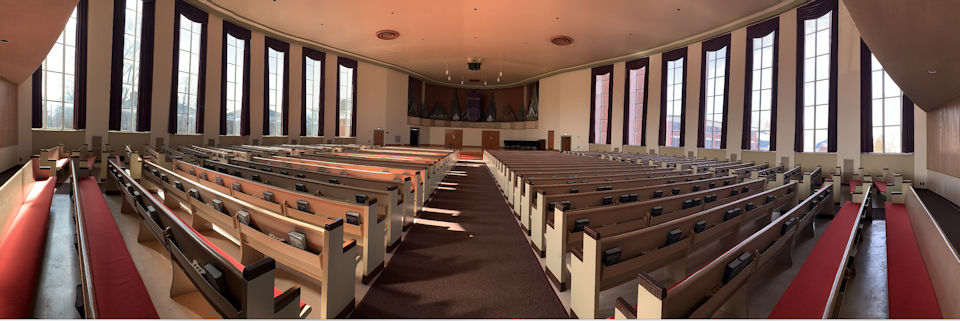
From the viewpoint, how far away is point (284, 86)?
13266 millimetres

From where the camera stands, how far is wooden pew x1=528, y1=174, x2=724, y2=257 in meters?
2.55

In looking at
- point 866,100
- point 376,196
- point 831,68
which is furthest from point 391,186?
point 831,68

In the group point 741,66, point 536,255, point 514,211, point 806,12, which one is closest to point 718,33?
point 741,66

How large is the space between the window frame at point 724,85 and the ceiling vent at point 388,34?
11.2 m

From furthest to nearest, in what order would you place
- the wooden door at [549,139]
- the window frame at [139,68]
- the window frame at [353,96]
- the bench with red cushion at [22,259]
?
1. the wooden door at [549,139]
2. the window frame at [353,96]
3. the window frame at [139,68]
4. the bench with red cushion at [22,259]

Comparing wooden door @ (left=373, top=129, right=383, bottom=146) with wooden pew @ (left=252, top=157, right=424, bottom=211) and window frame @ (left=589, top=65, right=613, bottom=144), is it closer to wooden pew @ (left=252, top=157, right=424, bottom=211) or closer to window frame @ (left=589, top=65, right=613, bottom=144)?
window frame @ (left=589, top=65, right=613, bottom=144)

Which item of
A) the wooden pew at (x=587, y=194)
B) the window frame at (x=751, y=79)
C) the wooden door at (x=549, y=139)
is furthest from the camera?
the wooden door at (x=549, y=139)

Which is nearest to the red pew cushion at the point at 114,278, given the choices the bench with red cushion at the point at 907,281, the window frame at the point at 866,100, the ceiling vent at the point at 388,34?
the bench with red cushion at the point at 907,281

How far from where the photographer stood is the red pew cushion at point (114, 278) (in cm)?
106

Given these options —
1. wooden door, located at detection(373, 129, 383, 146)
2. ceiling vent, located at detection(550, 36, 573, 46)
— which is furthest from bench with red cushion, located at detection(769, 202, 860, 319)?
Answer: wooden door, located at detection(373, 129, 383, 146)

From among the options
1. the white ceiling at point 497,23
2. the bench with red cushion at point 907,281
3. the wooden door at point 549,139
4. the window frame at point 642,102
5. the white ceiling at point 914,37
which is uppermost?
the white ceiling at point 497,23

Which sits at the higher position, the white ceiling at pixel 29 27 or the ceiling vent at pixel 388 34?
the ceiling vent at pixel 388 34

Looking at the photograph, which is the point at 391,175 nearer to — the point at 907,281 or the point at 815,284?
the point at 815,284

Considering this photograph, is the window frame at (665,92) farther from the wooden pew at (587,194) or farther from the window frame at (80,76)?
the window frame at (80,76)
